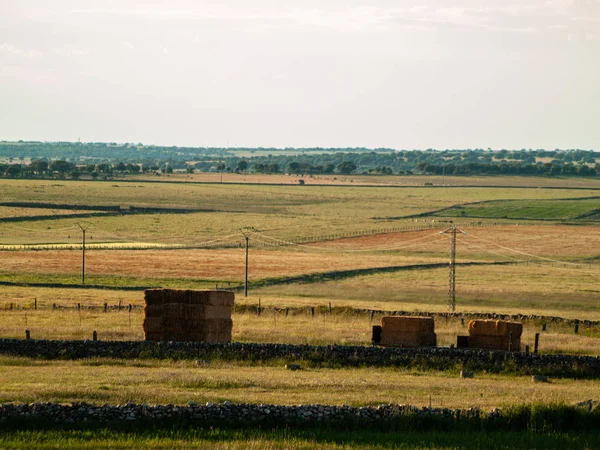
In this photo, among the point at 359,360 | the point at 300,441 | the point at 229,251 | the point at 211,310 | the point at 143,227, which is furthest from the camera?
the point at 143,227

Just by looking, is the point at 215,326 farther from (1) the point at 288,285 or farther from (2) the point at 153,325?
(1) the point at 288,285

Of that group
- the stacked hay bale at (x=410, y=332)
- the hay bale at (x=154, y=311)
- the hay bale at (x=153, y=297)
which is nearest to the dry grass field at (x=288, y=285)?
the stacked hay bale at (x=410, y=332)

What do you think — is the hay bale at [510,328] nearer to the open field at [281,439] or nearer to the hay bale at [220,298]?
the hay bale at [220,298]

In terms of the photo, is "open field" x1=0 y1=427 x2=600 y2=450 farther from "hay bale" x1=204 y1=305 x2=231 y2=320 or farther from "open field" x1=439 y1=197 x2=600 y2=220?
"open field" x1=439 y1=197 x2=600 y2=220

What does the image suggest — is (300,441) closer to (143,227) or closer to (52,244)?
(52,244)

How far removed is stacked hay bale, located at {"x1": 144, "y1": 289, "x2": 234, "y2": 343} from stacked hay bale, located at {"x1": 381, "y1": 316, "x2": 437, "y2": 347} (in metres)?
5.62

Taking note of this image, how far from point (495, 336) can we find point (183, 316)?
1028cm

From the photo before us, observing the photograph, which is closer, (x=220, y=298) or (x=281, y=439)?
(x=281, y=439)

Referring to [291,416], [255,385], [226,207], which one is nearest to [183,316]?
[255,385]

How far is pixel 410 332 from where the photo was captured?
3816 centimetres

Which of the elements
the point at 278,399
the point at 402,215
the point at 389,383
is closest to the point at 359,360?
the point at 389,383

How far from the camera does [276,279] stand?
76250 mm

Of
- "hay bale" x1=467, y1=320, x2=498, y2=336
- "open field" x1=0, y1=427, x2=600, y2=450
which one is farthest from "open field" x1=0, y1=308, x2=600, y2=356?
"open field" x1=0, y1=427, x2=600, y2=450

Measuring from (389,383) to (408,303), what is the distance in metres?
35.8
